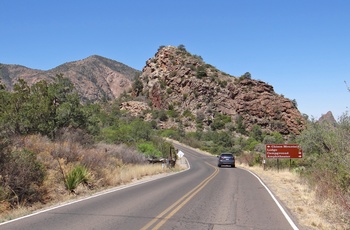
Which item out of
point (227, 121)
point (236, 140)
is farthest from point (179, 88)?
point (236, 140)

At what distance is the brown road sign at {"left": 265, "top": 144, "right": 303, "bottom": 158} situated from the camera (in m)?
36.4

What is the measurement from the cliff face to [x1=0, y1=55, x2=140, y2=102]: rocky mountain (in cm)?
2245

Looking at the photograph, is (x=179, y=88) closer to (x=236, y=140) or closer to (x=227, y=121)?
(x=227, y=121)

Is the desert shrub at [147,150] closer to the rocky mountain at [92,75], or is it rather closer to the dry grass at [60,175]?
the dry grass at [60,175]

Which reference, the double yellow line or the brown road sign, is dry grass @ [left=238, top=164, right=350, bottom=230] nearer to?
the double yellow line

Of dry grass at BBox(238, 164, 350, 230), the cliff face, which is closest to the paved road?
dry grass at BBox(238, 164, 350, 230)

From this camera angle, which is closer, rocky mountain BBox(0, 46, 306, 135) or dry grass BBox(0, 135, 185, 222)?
dry grass BBox(0, 135, 185, 222)

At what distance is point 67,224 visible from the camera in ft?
30.9

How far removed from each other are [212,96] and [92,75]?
5706 centimetres

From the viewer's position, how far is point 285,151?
122ft

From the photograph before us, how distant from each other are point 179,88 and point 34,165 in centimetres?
10456

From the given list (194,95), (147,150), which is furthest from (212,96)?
(147,150)

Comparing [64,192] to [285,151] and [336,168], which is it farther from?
[285,151]

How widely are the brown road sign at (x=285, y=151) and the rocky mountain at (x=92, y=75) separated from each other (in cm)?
9519
